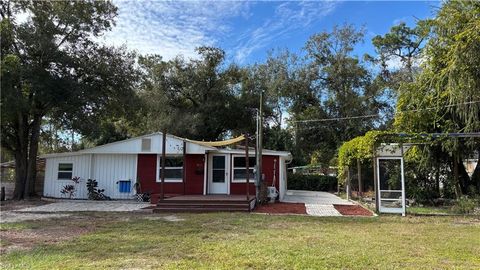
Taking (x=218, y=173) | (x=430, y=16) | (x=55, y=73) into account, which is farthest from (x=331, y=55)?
(x=55, y=73)

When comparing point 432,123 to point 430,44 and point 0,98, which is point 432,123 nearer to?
point 430,44

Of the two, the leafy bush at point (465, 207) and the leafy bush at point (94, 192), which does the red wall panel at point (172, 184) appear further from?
the leafy bush at point (465, 207)

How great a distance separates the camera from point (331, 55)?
30.7 m

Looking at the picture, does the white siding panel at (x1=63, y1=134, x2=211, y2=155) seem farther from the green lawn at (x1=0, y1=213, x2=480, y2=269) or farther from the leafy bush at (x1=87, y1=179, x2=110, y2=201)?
the green lawn at (x1=0, y1=213, x2=480, y2=269)

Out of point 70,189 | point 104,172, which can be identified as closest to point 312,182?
point 104,172

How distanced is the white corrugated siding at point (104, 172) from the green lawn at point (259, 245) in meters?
7.14

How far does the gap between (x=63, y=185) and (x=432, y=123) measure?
1613 cm

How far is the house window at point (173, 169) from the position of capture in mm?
17641

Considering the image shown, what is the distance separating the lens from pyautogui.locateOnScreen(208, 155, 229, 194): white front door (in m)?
17.6

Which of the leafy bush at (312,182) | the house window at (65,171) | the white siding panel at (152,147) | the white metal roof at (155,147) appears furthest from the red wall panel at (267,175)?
the leafy bush at (312,182)

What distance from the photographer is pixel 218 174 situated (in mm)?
17703

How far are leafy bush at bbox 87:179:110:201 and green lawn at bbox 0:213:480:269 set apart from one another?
6845 mm

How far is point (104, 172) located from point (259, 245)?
1248 centimetres

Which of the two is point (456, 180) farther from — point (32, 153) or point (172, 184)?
point (32, 153)
